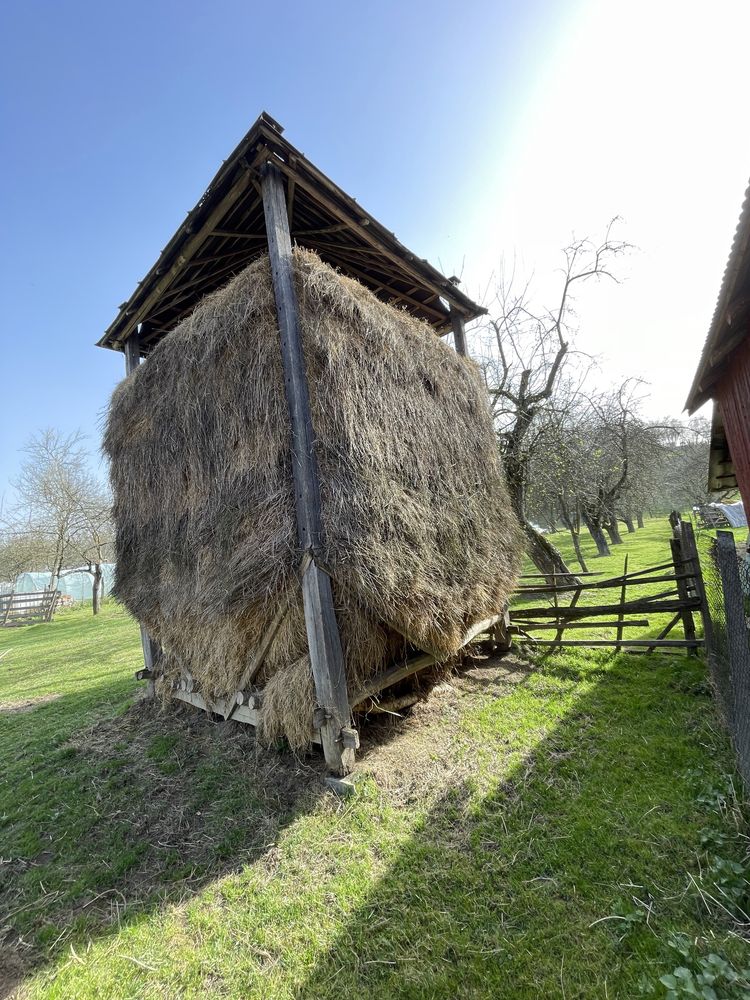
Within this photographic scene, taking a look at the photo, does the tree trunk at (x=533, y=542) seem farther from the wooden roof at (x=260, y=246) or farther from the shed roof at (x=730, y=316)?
the wooden roof at (x=260, y=246)

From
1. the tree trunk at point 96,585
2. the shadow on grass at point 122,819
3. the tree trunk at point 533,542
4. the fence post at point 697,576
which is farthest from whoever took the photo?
the tree trunk at point 96,585

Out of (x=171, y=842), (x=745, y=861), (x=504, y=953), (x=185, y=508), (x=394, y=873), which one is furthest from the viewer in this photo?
(x=185, y=508)

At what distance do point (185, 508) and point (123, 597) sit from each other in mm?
2317

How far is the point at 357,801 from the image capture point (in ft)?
12.3

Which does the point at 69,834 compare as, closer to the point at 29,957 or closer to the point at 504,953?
the point at 29,957

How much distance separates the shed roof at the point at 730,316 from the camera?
14.4 ft

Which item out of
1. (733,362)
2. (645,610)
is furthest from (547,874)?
(733,362)

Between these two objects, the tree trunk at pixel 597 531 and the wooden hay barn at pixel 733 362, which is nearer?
the wooden hay barn at pixel 733 362

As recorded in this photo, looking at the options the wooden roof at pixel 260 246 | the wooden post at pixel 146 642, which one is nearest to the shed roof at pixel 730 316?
the wooden roof at pixel 260 246

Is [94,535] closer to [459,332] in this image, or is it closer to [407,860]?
[459,332]

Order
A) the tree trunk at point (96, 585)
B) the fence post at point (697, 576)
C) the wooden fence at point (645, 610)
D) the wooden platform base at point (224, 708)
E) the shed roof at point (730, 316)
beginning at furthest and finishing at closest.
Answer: the tree trunk at point (96, 585), the wooden fence at point (645, 610), the fence post at point (697, 576), the wooden platform base at point (224, 708), the shed roof at point (730, 316)

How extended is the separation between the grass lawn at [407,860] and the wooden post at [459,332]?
6.01m

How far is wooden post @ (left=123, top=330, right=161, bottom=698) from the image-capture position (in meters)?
6.67

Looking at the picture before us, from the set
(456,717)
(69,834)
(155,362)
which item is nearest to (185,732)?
(69,834)
